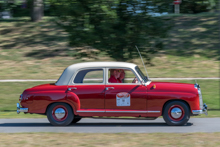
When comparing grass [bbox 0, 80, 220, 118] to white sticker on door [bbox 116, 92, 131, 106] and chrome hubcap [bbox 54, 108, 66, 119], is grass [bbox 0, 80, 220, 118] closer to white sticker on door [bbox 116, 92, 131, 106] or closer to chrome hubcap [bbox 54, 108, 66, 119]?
chrome hubcap [bbox 54, 108, 66, 119]

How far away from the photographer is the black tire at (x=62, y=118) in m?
8.70

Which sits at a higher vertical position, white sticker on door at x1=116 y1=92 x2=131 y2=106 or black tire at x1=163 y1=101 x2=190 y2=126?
white sticker on door at x1=116 y1=92 x2=131 y2=106

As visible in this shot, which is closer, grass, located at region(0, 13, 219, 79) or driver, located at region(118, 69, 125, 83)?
driver, located at region(118, 69, 125, 83)

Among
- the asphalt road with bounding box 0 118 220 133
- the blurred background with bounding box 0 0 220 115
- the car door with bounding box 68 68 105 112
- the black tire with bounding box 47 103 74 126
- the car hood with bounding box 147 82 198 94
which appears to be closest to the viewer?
the asphalt road with bounding box 0 118 220 133

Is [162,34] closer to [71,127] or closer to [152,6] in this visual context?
[152,6]

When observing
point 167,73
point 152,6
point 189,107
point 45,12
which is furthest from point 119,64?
point 45,12

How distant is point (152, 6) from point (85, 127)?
15.5 ft

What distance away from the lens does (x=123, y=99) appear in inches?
334

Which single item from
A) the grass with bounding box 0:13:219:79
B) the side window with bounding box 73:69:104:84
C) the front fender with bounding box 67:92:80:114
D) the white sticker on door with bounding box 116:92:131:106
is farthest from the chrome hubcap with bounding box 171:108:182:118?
the grass with bounding box 0:13:219:79

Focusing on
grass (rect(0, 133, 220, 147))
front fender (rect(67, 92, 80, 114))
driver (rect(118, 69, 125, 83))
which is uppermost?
driver (rect(118, 69, 125, 83))

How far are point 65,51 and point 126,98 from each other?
52.2 feet

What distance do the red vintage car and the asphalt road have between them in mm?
269

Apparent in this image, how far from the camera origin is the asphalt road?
316 inches

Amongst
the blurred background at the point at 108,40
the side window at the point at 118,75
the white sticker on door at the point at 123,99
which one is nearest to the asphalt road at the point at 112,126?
the white sticker on door at the point at 123,99
